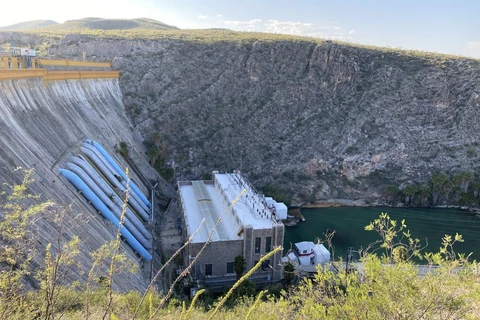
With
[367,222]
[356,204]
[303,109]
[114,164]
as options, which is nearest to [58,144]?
[114,164]

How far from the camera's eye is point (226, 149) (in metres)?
46.6

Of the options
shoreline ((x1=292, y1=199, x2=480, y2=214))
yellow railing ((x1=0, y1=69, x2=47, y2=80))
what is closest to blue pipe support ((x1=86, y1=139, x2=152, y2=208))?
yellow railing ((x1=0, y1=69, x2=47, y2=80))

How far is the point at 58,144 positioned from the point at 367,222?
31813 millimetres

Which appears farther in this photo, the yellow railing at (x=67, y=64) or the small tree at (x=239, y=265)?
the yellow railing at (x=67, y=64)

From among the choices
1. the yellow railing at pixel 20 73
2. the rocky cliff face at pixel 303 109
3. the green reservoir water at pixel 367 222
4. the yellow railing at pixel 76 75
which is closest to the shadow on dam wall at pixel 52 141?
the yellow railing at pixel 20 73

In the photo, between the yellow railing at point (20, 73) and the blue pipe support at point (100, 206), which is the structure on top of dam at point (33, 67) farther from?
the blue pipe support at point (100, 206)

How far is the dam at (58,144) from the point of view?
686 inches

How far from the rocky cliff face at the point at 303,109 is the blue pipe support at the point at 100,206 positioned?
18.7 meters

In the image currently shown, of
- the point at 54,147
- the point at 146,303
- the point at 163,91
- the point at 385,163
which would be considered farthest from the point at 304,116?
the point at 146,303

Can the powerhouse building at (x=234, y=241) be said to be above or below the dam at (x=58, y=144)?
below

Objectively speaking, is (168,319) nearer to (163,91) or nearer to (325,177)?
(325,177)

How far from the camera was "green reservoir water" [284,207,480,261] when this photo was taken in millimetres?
32781

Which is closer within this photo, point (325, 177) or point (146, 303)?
point (146, 303)

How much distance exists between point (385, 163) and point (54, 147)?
137 ft
